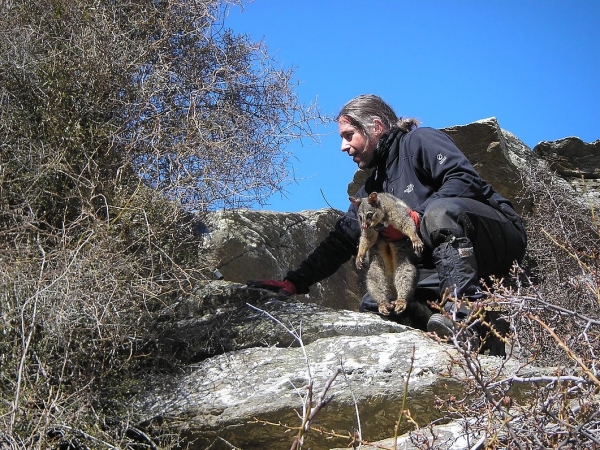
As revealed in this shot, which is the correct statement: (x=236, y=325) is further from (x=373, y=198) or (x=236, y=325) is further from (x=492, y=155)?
(x=492, y=155)

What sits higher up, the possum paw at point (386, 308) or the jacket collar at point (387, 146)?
the jacket collar at point (387, 146)

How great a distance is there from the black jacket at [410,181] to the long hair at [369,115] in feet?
0.46

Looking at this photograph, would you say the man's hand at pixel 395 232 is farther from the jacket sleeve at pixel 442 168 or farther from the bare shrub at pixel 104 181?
the bare shrub at pixel 104 181

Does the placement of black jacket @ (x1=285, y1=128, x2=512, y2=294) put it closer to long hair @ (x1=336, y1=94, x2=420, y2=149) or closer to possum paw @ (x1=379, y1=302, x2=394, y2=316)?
long hair @ (x1=336, y1=94, x2=420, y2=149)

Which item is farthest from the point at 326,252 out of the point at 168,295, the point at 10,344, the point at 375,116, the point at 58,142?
the point at 10,344

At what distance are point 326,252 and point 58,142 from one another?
92.4 inches

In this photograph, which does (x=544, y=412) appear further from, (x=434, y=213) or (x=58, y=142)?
(x=58, y=142)

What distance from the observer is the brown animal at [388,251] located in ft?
18.1

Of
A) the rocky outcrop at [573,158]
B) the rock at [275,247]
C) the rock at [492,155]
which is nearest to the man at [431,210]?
the rock at [275,247]

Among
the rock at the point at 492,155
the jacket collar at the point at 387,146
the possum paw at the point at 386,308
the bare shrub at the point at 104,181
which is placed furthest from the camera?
the rock at the point at 492,155

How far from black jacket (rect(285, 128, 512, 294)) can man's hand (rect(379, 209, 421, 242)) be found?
0.14m

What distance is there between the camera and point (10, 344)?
13.8 ft

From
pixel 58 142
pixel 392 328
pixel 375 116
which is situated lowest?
pixel 392 328

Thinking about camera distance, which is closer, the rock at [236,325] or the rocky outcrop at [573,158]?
the rock at [236,325]
